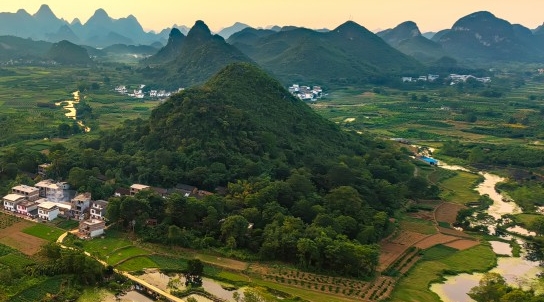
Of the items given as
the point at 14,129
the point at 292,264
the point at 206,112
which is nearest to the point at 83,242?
the point at 292,264

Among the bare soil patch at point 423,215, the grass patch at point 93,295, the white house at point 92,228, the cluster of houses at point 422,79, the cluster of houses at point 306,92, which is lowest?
the grass patch at point 93,295

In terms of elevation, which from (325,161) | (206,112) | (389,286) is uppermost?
(206,112)

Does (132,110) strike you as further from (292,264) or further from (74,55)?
(74,55)

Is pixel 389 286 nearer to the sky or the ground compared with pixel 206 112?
nearer to the ground

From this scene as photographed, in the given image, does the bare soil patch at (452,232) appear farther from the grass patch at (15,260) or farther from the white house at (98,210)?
the grass patch at (15,260)

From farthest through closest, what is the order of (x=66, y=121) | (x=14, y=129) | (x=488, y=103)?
(x=488, y=103) → (x=66, y=121) → (x=14, y=129)

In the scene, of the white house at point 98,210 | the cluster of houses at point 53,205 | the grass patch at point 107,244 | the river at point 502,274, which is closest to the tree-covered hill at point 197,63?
the cluster of houses at point 53,205

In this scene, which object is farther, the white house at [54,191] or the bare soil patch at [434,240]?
the white house at [54,191]
